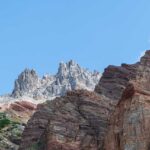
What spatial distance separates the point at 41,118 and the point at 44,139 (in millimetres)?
13973

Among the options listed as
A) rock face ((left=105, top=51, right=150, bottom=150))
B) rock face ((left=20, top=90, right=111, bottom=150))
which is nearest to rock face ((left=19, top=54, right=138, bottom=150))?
rock face ((left=20, top=90, right=111, bottom=150))

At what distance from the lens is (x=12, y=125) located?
323 ft

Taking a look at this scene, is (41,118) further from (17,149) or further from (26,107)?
(26,107)

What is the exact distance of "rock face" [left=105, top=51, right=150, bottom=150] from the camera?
135ft

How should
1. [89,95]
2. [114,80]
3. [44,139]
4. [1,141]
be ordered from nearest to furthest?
[44,139] < [89,95] < [1,141] < [114,80]

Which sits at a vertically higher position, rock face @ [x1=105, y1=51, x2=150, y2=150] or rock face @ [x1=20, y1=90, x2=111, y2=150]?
rock face @ [x1=20, y1=90, x2=111, y2=150]

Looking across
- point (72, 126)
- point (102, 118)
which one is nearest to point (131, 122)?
point (72, 126)

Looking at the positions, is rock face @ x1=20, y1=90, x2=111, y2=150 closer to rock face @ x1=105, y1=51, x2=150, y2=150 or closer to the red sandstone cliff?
the red sandstone cliff

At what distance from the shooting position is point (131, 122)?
42375mm

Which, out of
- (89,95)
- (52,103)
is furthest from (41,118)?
(89,95)

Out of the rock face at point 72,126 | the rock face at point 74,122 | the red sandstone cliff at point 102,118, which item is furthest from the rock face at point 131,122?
the rock face at point 72,126

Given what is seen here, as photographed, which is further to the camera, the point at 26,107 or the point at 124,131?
the point at 26,107

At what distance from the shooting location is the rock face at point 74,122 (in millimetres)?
66312

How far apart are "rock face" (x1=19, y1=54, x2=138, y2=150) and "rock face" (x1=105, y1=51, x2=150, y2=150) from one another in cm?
1466
